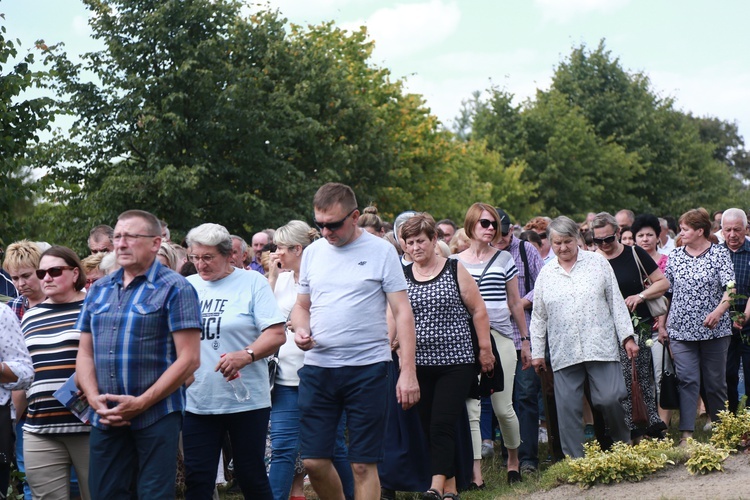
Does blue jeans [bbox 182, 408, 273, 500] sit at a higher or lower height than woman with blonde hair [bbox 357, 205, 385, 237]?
lower

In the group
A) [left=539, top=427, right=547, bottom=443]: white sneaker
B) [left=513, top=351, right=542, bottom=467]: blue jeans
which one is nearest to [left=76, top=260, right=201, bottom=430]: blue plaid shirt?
[left=513, top=351, right=542, bottom=467]: blue jeans

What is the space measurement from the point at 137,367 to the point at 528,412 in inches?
194

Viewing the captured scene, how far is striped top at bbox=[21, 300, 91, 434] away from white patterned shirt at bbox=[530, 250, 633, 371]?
156 inches

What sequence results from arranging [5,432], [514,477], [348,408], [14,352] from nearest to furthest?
[14,352] → [5,432] → [348,408] → [514,477]

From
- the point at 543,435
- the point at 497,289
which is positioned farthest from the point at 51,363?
the point at 543,435

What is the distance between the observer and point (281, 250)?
7.85m

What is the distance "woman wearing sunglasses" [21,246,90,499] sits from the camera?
6074 millimetres

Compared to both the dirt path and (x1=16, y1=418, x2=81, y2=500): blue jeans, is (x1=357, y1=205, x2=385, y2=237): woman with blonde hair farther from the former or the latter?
(x1=16, y1=418, x2=81, y2=500): blue jeans

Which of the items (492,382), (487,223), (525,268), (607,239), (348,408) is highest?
(487,223)

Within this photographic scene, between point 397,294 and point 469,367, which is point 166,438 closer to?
point 397,294

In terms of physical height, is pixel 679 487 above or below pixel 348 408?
below

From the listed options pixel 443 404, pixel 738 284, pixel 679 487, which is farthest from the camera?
pixel 738 284

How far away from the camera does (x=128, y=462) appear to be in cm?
539

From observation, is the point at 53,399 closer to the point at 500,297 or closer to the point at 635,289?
the point at 500,297
